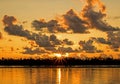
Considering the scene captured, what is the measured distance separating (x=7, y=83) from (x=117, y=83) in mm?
18971

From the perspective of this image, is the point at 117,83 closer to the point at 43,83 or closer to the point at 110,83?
the point at 110,83

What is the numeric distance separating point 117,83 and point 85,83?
6.06 m

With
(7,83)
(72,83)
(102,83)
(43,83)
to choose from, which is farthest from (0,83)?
(102,83)

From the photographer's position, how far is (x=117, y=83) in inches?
2916

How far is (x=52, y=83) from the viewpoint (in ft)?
247

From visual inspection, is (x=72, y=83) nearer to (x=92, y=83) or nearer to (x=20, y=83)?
(x=92, y=83)

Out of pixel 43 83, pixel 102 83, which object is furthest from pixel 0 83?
pixel 102 83

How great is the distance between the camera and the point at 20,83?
7669cm

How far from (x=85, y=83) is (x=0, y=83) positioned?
1471cm

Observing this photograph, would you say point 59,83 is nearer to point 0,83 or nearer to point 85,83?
point 85,83

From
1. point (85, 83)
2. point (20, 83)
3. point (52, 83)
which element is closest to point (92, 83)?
point (85, 83)

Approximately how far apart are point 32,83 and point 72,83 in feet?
23.2

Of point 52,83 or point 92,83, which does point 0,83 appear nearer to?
point 52,83

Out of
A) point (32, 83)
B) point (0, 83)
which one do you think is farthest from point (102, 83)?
point (0, 83)
